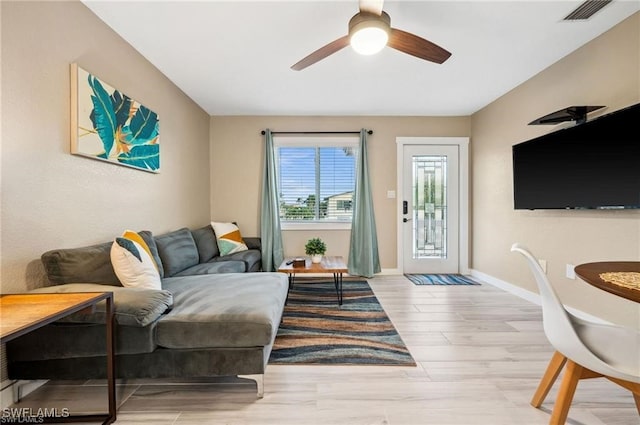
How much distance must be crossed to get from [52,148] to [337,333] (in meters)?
2.36

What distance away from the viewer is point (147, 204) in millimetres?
2861

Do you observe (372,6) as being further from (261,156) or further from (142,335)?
(261,156)

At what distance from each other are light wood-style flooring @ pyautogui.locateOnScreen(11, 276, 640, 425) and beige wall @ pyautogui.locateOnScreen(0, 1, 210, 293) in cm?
93

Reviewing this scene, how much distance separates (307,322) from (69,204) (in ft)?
6.59

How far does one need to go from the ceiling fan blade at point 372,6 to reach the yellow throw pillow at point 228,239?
300 cm

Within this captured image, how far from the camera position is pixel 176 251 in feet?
9.23

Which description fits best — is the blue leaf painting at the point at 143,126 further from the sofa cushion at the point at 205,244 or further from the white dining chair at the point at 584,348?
the white dining chair at the point at 584,348

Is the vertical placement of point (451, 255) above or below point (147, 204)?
below

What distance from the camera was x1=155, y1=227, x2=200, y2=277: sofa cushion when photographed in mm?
2641

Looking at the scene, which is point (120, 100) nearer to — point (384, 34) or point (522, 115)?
point (384, 34)

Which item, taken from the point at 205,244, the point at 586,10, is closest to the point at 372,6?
the point at 586,10

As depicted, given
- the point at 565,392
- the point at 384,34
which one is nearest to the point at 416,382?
the point at 565,392

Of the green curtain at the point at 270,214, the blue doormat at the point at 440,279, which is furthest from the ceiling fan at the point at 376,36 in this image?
the blue doormat at the point at 440,279

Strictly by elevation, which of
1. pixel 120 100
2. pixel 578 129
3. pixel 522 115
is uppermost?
pixel 522 115
